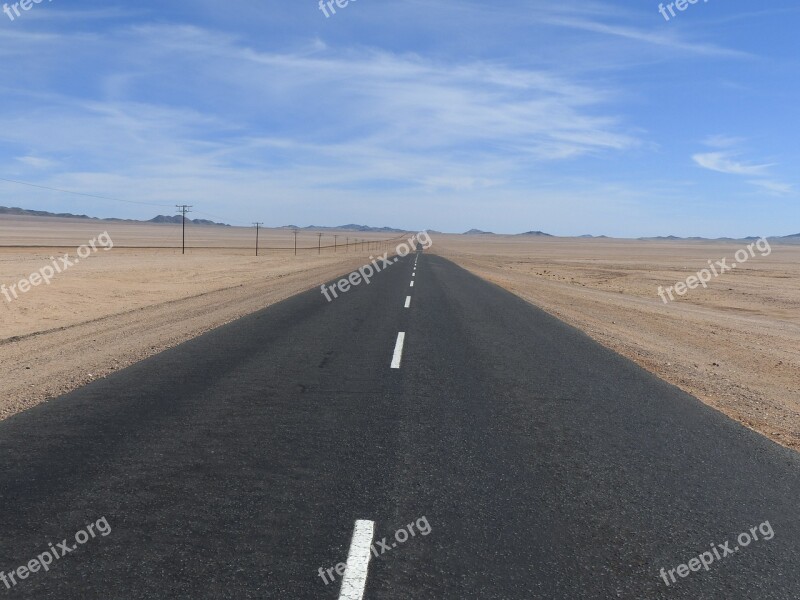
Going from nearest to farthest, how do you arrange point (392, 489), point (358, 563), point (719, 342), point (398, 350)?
point (358, 563) → point (392, 489) → point (398, 350) → point (719, 342)

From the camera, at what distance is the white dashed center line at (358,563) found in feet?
10.9

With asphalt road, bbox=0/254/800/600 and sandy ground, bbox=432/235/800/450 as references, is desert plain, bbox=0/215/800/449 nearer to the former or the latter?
sandy ground, bbox=432/235/800/450

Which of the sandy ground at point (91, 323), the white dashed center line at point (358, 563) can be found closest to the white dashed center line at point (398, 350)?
the sandy ground at point (91, 323)

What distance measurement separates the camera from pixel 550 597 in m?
3.33

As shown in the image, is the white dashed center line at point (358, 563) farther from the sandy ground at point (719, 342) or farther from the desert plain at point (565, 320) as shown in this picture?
the sandy ground at point (719, 342)

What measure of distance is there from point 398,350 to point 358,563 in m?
7.04

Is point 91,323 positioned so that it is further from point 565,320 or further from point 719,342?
point 719,342

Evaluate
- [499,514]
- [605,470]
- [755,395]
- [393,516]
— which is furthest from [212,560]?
[755,395]

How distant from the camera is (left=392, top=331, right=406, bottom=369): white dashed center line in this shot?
948 centimetres

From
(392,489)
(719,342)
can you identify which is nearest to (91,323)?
(392,489)

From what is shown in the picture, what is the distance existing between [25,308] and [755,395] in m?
17.5

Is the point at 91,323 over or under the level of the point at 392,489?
under

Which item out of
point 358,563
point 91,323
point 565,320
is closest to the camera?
point 358,563

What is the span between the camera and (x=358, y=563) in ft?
11.8
